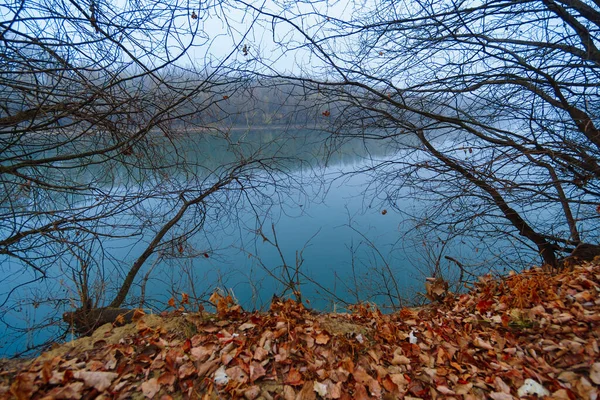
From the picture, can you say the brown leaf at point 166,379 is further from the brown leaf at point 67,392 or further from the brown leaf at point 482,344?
the brown leaf at point 482,344

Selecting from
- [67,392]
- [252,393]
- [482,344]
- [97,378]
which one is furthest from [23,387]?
[482,344]

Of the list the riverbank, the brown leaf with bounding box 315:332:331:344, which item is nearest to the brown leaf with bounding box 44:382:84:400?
the riverbank

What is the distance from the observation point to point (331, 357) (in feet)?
6.88

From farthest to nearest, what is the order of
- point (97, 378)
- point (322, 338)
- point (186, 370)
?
point (322, 338) < point (186, 370) < point (97, 378)

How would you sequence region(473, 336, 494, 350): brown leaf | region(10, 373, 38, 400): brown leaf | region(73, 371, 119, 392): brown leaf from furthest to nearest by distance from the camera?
region(473, 336, 494, 350): brown leaf, region(73, 371, 119, 392): brown leaf, region(10, 373, 38, 400): brown leaf

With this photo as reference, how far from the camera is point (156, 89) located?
3.50m

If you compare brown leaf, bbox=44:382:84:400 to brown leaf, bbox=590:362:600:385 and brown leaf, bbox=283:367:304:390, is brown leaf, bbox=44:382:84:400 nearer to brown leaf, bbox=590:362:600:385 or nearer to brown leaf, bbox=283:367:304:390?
brown leaf, bbox=283:367:304:390

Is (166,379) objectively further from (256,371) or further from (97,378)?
(256,371)

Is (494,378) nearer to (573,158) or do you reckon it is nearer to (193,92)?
(193,92)

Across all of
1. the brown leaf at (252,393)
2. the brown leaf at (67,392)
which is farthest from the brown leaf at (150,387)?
the brown leaf at (252,393)

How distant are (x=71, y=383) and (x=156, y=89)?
2.90 metres

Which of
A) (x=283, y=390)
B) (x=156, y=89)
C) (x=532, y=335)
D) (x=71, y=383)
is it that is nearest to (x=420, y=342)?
(x=532, y=335)

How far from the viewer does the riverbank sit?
1735 mm

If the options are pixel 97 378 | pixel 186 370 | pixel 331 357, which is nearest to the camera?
pixel 97 378
